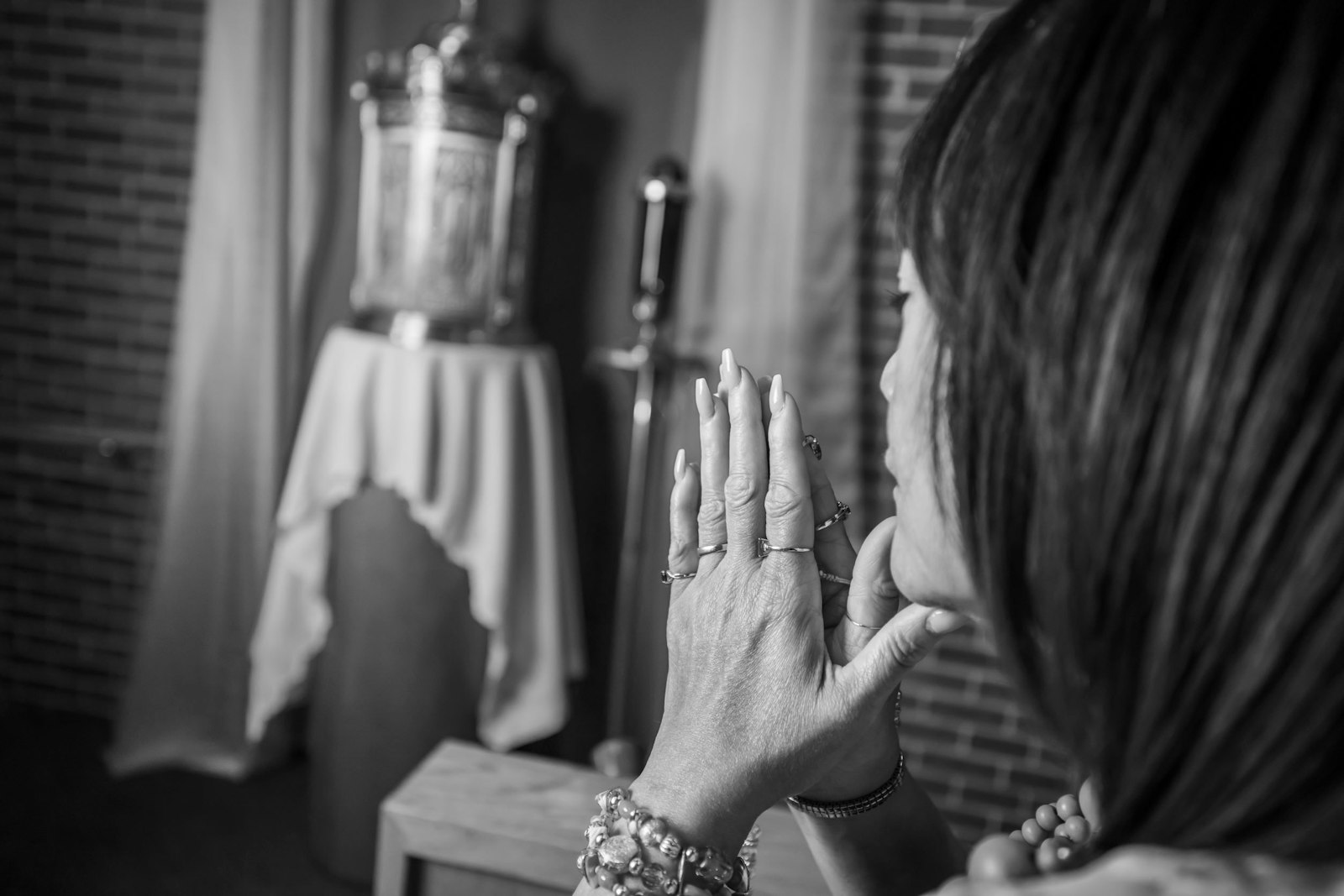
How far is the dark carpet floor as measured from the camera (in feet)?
7.52

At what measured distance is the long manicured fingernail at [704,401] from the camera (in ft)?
2.91

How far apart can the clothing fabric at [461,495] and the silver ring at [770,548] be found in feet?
4.83

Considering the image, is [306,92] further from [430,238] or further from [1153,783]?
[1153,783]

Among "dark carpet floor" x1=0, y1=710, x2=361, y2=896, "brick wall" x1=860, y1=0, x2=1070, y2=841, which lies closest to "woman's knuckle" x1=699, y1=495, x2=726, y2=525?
Answer: "brick wall" x1=860, y1=0, x2=1070, y2=841

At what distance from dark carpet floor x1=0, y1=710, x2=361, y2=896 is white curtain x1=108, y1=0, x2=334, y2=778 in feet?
0.34

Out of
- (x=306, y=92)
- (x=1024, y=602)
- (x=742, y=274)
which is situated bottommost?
(x=1024, y=602)

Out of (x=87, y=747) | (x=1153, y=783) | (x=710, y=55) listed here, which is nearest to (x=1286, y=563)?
(x=1153, y=783)

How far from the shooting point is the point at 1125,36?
1.63ft

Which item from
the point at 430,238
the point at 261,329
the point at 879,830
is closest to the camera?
the point at 879,830

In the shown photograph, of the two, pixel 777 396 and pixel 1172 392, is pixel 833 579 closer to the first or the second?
pixel 777 396

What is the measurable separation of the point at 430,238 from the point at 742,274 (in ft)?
2.30

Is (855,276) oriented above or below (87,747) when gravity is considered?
above

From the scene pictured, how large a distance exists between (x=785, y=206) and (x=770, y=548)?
1.74m

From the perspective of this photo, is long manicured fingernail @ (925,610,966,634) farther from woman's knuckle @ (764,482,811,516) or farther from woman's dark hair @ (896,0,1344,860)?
woman's dark hair @ (896,0,1344,860)
